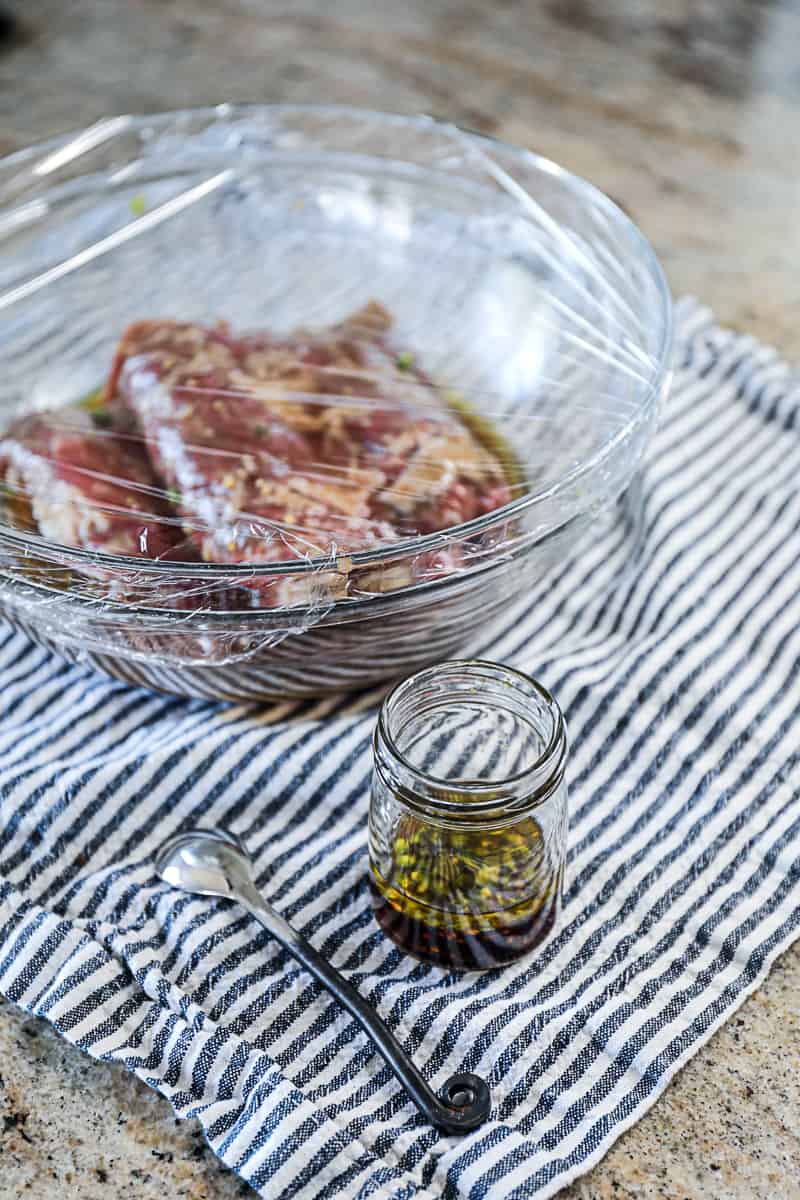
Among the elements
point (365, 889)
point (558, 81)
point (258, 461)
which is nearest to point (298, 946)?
point (365, 889)

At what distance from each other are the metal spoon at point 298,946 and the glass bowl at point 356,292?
128mm

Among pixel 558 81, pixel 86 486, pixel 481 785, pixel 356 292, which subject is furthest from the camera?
pixel 558 81

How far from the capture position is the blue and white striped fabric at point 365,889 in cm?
73

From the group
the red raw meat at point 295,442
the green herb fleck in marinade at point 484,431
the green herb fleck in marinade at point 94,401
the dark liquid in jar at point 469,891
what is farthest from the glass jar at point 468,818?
the green herb fleck in marinade at point 94,401

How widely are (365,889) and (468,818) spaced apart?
17cm

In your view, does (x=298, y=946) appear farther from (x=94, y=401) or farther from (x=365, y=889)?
(x=94, y=401)

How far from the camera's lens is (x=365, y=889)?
2.85 feet

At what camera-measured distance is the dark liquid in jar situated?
2.51 feet

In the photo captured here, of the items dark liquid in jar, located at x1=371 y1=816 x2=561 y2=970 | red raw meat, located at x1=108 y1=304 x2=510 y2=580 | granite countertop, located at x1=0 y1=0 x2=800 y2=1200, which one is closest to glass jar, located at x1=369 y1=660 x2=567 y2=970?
dark liquid in jar, located at x1=371 y1=816 x2=561 y2=970

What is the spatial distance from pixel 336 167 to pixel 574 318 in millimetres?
329

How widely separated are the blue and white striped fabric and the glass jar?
37mm

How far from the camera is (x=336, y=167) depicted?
1.30m

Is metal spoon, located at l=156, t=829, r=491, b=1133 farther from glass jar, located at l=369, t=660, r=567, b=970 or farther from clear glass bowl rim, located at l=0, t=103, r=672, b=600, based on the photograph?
clear glass bowl rim, located at l=0, t=103, r=672, b=600

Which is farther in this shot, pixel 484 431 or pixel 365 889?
pixel 484 431
